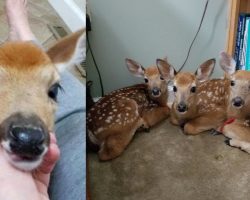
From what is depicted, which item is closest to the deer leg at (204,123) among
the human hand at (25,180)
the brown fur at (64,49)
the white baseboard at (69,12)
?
the white baseboard at (69,12)

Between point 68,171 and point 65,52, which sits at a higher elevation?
point 65,52

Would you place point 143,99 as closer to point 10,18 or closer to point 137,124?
point 137,124

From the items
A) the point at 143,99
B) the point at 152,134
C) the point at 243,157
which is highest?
the point at 143,99

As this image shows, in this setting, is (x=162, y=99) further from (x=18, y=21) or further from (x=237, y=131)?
(x=18, y=21)

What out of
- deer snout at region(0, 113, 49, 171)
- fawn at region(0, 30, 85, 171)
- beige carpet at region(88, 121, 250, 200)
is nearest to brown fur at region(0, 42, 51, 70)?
fawn at region(0, 30, 85, 171)

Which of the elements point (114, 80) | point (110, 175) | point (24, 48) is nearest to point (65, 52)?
point (24, 48)

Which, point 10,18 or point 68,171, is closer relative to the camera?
point 68,171

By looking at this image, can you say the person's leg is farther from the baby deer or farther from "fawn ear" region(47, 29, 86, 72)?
the baby deer
